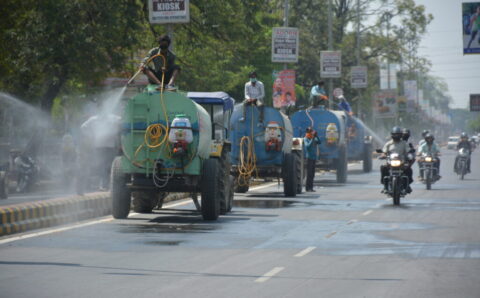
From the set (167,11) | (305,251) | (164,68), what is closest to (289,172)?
(167,11)

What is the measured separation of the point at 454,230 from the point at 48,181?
70.1 feet

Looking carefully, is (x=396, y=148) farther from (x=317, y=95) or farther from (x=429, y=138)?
(x=317, y=95)

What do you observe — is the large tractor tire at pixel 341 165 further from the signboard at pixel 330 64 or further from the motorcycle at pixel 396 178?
the signboard at pixel 330 64

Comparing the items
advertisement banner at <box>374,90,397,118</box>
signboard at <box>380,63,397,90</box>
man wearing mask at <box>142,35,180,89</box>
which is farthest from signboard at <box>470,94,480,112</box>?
man wearing mask at <box>142,35,180,89</box>

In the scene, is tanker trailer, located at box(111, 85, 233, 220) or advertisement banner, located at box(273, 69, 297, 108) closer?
tanker trailer, located at box(111, 85, 233, 220)

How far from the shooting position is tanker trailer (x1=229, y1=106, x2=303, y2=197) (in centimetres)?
2627

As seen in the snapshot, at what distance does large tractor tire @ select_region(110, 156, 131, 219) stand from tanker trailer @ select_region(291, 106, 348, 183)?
51.5 ft

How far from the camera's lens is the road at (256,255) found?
1068cm

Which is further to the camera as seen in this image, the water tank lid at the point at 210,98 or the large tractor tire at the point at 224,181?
the water tank lid at the point at 210,98

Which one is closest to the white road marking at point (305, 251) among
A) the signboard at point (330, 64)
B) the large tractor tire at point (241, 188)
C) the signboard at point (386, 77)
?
the large tractor tire at point (241, 188)

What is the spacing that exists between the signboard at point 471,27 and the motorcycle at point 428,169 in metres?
3.52

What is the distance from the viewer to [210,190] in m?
18.6

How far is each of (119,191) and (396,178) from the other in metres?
7.80

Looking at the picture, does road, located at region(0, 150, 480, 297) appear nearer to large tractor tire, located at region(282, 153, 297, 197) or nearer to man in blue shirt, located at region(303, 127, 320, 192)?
large tractor tire, located at region(282, 153, 297, 197)
